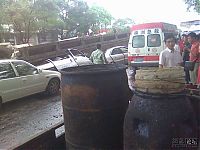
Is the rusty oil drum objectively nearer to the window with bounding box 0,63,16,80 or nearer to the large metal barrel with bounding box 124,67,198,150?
the large metal barrel with bounding box 124,67,198,150

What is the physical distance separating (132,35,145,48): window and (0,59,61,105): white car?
4946mm

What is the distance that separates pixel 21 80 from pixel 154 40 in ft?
22.6

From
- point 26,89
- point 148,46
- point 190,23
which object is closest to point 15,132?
point 26,89

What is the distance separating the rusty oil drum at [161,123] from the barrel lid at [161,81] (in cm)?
5

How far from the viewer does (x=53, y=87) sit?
11.4m

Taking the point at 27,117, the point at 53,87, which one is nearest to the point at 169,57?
the point at 27,117

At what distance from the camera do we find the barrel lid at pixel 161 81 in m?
2.79

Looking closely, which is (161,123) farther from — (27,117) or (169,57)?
(27,117)

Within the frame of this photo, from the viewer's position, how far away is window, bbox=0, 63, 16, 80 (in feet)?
30.8

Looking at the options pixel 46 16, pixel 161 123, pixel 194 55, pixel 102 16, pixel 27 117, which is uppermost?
pixel 102 16

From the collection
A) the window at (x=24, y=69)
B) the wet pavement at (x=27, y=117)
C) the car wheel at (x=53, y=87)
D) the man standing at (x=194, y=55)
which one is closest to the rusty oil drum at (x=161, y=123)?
the wet pavement at (x=27, y=117)

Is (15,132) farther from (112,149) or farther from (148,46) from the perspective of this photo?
(148,46)

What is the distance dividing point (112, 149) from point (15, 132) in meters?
4.52

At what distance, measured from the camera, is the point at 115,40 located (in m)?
24.8
